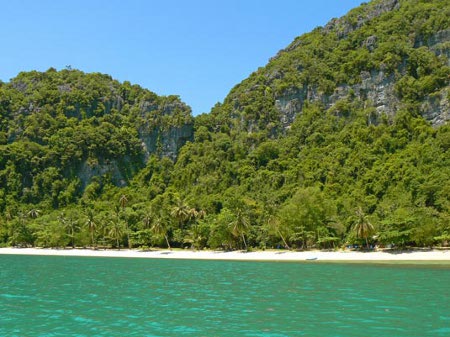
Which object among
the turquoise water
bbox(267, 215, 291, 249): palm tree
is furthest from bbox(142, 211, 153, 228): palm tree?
the turquoise water

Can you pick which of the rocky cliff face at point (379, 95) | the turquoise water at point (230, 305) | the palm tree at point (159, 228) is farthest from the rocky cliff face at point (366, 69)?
the turquoise water at point (230, 305)

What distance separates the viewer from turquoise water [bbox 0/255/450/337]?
20.5 meters

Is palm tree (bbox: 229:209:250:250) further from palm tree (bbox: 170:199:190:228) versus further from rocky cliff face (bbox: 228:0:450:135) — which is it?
rocky cliff face (bbox: 228:0:450:135)

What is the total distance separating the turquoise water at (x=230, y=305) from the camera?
20.5 meters

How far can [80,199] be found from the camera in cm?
13362

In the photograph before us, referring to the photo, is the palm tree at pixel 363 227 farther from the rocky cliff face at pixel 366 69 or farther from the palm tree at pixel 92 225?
the rocky cliff face at pixel 366 69

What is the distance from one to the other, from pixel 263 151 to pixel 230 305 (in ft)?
359

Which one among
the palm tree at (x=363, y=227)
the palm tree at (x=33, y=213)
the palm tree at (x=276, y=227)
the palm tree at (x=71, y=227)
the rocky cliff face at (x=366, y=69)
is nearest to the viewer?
the palm tree at (x=363, y=227)

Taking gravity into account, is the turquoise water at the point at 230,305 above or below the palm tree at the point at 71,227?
below

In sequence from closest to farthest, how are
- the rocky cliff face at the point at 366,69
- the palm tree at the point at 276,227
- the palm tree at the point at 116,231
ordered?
1. the palm tree at the point at 276,227
2. the palm tree at the point at 116,231
3. the rocky cliff face at the point at 366,69

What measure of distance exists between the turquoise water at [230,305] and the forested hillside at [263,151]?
34396mm

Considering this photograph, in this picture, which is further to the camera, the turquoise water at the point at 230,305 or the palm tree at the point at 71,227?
the palm tree at the point at 71,227

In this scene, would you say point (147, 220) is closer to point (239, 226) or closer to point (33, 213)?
point (239, 226)

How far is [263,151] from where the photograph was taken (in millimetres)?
134875
